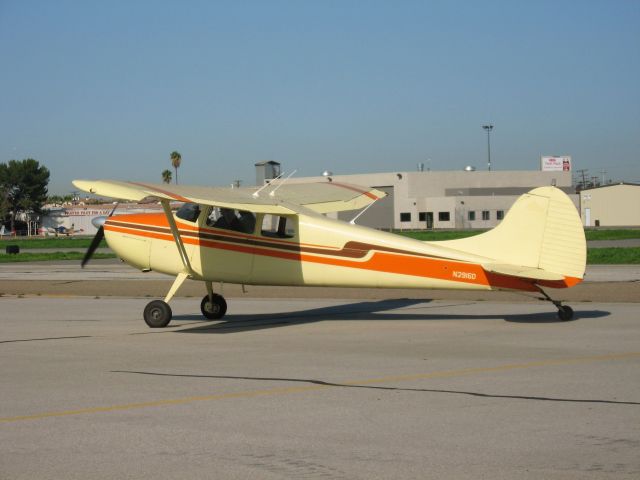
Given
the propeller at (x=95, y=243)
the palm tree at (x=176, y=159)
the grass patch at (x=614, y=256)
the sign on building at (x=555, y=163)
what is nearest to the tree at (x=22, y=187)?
the palm tree at (x=176, y=159)

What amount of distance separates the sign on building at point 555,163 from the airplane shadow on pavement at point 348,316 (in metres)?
92.6

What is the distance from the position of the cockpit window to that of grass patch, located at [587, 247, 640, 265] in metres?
22.1

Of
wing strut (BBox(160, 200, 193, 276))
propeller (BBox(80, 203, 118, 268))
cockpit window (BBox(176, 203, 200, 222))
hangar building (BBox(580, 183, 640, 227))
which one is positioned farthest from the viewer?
hangar building (BBox(580, 183, 640, 227))

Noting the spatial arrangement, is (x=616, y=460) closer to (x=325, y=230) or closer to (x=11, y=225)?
(x=325, y=230)

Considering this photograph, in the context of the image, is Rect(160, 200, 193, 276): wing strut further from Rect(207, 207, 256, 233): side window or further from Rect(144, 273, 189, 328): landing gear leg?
Rect(207, 207, 256, 233): side window

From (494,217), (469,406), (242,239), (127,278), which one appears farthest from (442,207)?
(469,406)

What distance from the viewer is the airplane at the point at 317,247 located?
44.7 ft

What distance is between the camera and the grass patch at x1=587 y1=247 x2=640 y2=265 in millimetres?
33312

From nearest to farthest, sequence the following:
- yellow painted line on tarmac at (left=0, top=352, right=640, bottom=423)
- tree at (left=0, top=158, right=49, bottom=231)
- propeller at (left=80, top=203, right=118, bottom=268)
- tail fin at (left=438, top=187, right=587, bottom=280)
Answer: yellow painted line on tarmac at (left=0, top=352, right=640, bottom=423), tail fin at (left=438, top=187, right=587, bottom=280), propeller at (left=80, top=203, right=118, bottom=268), tree at (left=0, top=158, right=49, bottom=231)

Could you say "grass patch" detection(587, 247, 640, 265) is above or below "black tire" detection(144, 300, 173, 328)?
below

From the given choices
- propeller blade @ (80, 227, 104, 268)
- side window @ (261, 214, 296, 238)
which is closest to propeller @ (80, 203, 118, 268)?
propeller blade @ (80, 227, 104, 268)

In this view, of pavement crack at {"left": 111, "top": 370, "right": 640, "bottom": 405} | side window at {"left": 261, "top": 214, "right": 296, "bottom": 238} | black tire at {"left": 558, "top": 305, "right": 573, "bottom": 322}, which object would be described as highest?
side window at {"left": 261, "top": 214, "right": 296, "bottom": 238}

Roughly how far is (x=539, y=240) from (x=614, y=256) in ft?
78.3

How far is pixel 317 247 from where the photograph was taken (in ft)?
47.9
